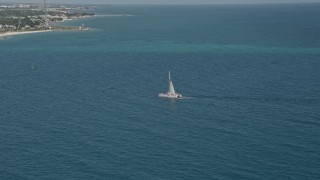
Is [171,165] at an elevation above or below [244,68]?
below

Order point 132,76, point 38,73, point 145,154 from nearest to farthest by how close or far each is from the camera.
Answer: point 145,154
point 132,76
point 38,73

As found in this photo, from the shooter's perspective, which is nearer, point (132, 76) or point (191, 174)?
point (191, 174)

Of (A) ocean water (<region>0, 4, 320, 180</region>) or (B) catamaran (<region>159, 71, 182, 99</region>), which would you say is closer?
(A) ocean water (<region>0, 4, 320, 180</region>)

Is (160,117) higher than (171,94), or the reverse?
(171,94)

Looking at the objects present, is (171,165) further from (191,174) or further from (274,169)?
(274,169)

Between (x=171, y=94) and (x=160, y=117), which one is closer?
(x=160, y=117)

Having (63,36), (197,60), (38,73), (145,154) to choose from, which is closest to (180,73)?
(197,60)

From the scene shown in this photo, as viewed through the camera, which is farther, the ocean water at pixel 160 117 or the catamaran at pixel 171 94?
the catamaran at pixel 171 94

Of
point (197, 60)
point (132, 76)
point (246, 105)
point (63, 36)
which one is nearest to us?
point (246, 105)
